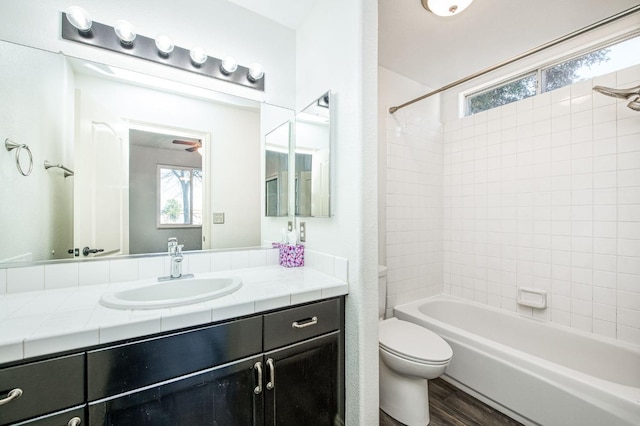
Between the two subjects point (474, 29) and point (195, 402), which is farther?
point (474, 29)

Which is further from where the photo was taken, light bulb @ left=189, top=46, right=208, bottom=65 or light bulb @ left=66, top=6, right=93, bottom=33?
light bulb @ left=189, top=46, right=208, bottom=65

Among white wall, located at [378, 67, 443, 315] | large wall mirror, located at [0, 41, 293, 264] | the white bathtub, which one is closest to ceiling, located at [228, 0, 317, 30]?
large wall mirror, located at [0, 41, 293, 264]

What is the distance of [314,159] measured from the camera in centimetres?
154

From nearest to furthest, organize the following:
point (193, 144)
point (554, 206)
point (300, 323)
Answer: point (300, 323) → point (193, 144) → point (554, 206)

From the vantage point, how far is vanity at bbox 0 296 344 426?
717 millimetres

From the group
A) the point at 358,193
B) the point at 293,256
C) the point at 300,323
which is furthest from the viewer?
the point at 293,256

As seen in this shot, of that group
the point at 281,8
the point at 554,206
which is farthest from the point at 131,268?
the point at 554,206

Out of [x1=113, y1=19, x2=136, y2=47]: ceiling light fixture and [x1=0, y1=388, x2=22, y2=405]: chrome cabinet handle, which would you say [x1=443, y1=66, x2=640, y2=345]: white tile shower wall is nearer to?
[x1=113, y1=19, x2=136, y2=47]: ceiling light fixture

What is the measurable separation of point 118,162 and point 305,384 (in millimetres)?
1405

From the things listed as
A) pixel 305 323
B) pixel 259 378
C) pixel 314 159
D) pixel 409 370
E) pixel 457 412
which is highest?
pixel 314 159

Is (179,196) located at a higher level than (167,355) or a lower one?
higher

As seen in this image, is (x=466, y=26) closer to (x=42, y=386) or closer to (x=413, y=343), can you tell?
(x=413, y=343)

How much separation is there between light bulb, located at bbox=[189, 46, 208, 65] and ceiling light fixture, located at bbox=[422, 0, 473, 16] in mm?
1356

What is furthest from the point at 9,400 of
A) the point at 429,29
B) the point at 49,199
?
the point at 429,29
